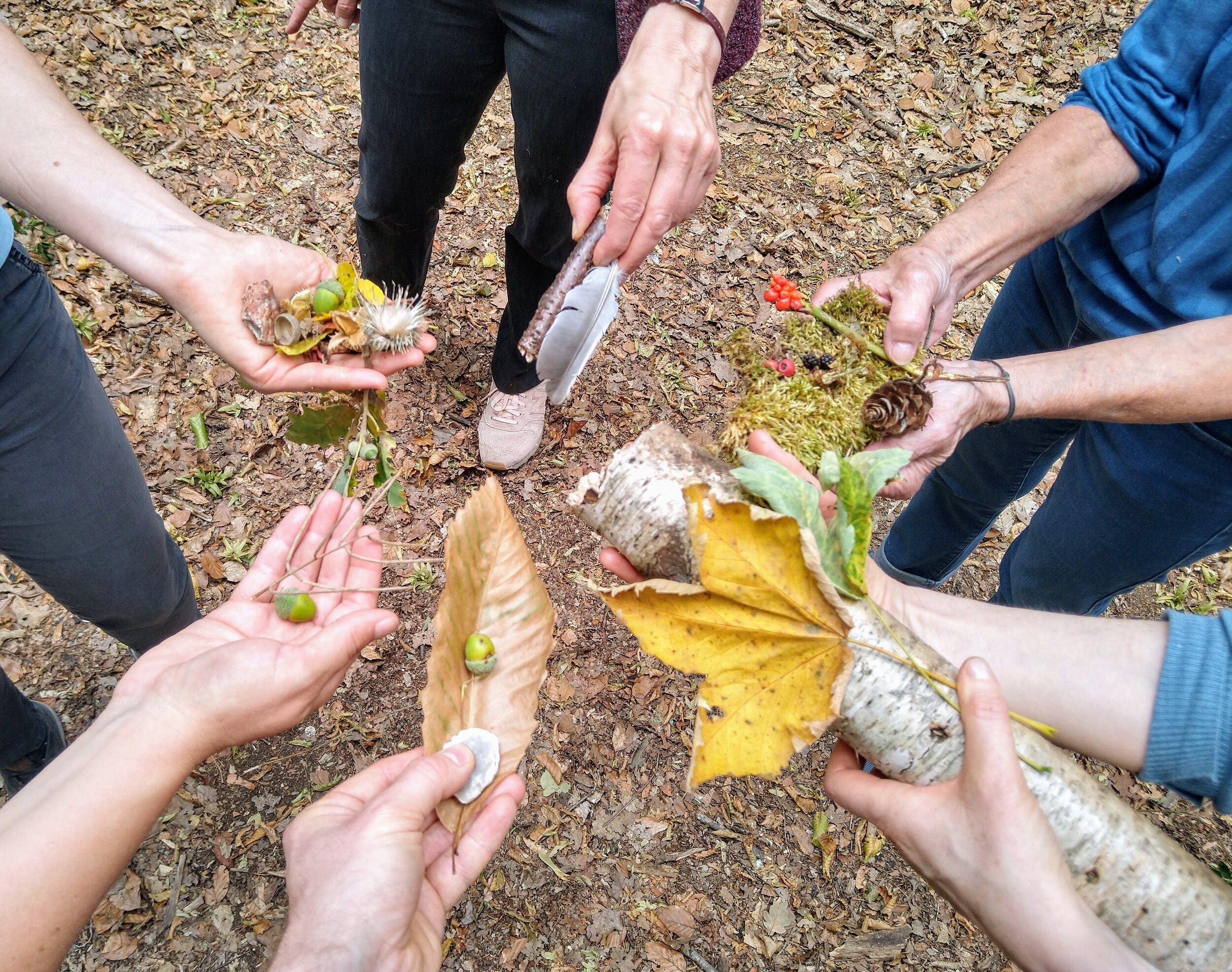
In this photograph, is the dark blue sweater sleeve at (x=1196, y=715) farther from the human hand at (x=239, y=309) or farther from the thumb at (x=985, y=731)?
the human hand at (x=239, y=309)

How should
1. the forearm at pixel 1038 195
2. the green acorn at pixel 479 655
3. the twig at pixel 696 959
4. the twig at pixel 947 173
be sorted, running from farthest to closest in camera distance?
the twig at pixel 947 173 → the twig at pixel 696 959 → the forearm at pixel 1038 195 → the green acorn at pixel 479 655

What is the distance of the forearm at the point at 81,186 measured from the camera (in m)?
2.03

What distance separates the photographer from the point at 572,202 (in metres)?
2.21

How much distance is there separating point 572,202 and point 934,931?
11.1 ft

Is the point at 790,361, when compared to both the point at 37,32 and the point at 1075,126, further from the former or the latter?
the point at 37,32

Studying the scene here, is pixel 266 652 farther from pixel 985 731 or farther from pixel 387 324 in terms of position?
pixel 985 731

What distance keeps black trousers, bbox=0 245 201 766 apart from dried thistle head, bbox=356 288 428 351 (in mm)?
869

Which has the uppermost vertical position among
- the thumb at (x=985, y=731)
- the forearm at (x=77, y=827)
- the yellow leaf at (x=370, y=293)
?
the thumb at (x=985, y=731)

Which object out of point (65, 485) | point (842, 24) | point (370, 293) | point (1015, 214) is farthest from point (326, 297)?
point (842, 24)

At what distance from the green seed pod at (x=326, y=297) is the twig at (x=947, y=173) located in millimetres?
5403

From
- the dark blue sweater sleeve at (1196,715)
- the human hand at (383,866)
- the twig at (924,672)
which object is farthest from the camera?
the dark blue sweater sleeve at (1196,715)

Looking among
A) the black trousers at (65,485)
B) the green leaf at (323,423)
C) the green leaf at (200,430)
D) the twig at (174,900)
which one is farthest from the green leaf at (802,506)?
the green leaf at (200,430)

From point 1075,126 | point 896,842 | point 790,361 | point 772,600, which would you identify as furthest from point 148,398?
point 1075,126

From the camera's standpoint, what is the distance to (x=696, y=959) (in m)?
3.00
